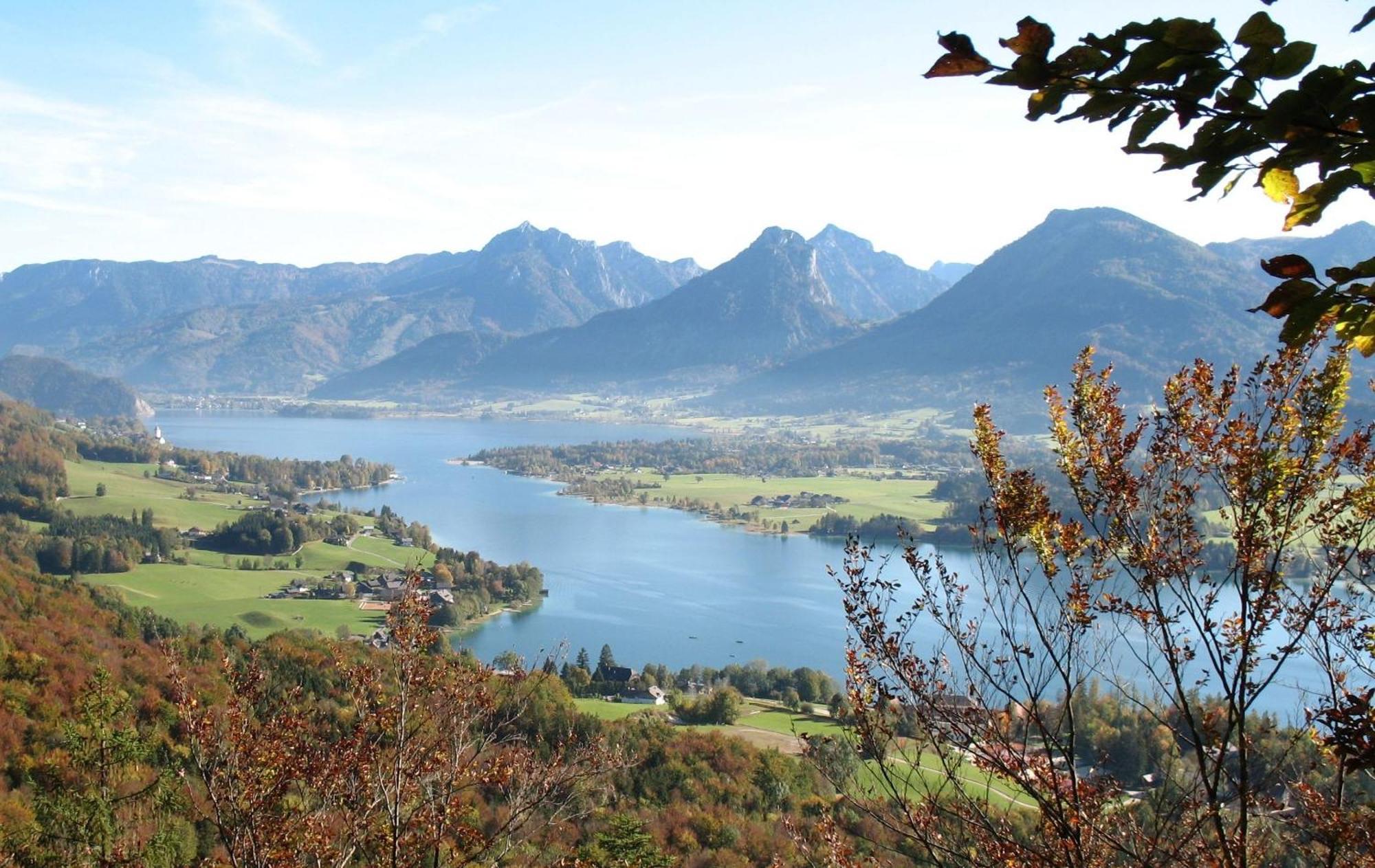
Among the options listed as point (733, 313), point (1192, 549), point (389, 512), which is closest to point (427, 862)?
Result: point (1192, 549)

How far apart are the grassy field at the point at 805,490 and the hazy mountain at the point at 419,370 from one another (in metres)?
91.8

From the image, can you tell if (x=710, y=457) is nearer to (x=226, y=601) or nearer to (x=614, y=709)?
(x=226, y=601)

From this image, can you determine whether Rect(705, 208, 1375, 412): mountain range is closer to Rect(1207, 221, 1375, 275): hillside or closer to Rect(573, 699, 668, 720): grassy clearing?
Rect(1207, 221, 1375, 275): hillside

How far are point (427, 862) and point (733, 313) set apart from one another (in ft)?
516

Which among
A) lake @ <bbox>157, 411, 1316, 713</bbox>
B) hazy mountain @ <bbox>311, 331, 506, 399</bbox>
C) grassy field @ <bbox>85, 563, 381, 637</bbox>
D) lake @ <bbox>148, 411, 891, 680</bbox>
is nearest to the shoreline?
lake @ <bbox>148, 411, 891, 680</bbox>

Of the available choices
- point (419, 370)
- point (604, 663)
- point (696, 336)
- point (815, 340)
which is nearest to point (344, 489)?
point (604, 663)

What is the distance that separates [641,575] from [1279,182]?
3509 centimetres

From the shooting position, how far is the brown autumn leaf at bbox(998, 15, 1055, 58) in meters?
1.06

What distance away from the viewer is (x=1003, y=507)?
2.84 m

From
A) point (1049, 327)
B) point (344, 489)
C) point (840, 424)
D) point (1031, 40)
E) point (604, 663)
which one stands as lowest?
→ point (604, 663)

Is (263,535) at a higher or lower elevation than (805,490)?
lower

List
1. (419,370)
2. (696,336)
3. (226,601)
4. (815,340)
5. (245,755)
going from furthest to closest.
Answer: (419,370) → (696,336) → (815,340) → (226,601) → (245,755)

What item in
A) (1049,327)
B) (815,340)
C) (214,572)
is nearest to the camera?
(214,572)

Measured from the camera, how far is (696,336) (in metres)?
161
